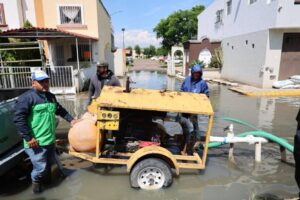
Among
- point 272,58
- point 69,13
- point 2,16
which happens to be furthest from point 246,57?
point 2,16

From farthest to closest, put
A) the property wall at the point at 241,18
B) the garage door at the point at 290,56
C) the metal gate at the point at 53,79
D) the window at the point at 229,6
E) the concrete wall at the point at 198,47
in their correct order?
1. the concrete wall at the point at 198,47
2. the window at the point at 229,6
3. the garage door at the point at 290,56
4. the property wall at the point at 241,18
5. the metal gate at the point at 53,79

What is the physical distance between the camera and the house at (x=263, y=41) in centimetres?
1333

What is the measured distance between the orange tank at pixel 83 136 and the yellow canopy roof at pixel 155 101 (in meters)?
0.64

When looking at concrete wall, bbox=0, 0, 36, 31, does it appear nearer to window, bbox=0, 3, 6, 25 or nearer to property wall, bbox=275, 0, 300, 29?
window, bbox=0, 3, 6, 25

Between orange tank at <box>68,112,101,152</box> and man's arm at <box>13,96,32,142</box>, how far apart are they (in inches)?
33.2

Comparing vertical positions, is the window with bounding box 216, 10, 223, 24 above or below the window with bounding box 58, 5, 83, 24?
above


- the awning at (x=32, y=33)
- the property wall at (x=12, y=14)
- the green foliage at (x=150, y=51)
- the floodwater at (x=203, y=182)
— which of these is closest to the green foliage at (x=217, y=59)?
the awning at (x=32, y=33)

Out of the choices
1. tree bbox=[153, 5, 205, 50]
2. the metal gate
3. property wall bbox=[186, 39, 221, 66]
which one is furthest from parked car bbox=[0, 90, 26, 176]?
tree bbox=[153, 5, 205, 50]

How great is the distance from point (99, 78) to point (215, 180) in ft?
10.8

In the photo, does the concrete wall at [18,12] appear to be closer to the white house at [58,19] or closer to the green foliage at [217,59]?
the white house at [58,19]

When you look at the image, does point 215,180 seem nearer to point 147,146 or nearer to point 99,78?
point 147,146

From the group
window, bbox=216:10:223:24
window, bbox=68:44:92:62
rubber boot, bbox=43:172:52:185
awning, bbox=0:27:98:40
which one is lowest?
rubber boot, bbox=43:172:52:185

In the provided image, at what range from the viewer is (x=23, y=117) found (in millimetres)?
3354

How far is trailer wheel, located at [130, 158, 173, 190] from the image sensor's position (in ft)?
12.7
